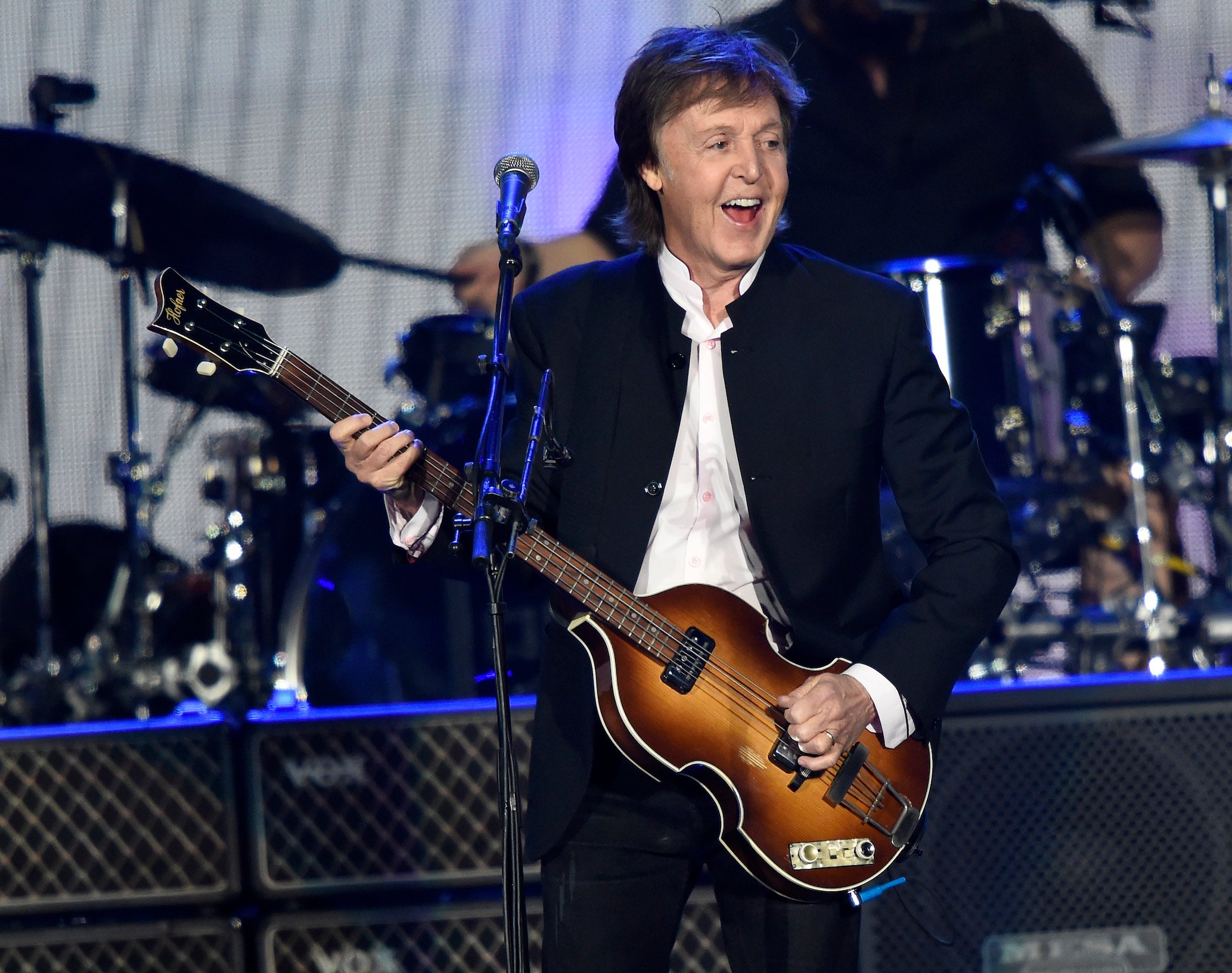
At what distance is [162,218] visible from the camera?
383 cm

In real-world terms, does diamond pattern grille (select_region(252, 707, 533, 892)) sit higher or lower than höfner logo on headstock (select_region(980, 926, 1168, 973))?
higher

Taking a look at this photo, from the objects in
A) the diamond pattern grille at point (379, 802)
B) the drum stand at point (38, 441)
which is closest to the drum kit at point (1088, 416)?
the diamond pattern grille at point (379, 802)

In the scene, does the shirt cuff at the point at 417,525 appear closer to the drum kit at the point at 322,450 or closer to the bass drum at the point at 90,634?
the drum kit at the point at 322,450

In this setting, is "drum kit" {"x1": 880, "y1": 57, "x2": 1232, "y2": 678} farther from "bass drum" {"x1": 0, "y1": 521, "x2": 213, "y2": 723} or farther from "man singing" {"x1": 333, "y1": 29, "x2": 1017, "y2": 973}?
"bass drum" {"x1": 0, "y1": 521, "x2": 213, "y2": 723}

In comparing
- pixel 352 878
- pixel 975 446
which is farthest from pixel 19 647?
pixel 975 446

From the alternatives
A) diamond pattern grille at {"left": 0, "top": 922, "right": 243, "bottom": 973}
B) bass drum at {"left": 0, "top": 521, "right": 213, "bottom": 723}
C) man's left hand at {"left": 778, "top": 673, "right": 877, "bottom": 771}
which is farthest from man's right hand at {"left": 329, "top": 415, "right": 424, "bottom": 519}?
bass drum at {"left": 0, "top": 521, "right": 213, "bottom": 723}

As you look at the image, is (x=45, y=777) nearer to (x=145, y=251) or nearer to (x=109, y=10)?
(x=145, y=251)

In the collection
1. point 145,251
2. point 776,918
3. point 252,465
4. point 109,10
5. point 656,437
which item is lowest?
point 776,918

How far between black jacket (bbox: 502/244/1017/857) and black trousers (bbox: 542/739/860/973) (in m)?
0.06

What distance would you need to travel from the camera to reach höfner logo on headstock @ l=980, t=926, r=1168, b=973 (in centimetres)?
243

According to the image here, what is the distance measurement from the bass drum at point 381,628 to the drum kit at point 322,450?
164 millimetres

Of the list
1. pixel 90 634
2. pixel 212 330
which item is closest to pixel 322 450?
pixel 90 634

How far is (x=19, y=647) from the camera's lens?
402 cm

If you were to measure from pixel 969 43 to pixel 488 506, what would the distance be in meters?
3.60
